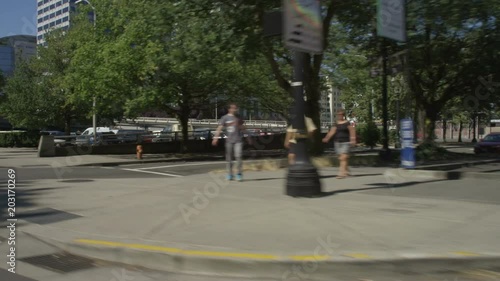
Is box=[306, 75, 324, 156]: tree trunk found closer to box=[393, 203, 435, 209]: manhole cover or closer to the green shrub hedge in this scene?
box=[393, 203, 435, 209]: manhole cover

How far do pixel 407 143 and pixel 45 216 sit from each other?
8.99m

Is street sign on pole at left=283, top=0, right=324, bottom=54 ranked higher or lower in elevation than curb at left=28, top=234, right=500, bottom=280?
higher

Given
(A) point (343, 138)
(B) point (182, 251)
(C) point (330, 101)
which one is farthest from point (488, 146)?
(B) point (182, 251)

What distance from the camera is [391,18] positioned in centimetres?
1320

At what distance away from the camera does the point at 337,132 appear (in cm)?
1245

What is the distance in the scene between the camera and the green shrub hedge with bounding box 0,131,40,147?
131ft

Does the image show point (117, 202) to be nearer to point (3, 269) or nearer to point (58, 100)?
point (3, 269)

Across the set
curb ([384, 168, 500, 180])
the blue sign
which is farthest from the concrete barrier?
curb ([384, 168, 500, 180])

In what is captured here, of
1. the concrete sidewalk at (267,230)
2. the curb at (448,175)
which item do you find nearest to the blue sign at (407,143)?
the curb at (448,175)

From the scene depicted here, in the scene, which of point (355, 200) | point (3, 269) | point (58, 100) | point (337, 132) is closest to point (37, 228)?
point (3, 269)

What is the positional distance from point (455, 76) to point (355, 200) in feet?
66.3

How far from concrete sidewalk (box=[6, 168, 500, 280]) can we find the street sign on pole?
2812 mm

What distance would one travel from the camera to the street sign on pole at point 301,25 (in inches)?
362

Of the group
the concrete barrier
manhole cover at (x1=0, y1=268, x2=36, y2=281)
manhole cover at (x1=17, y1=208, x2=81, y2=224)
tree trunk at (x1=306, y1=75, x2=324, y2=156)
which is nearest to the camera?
manhole cover at (x1=0, y1=268, x2=36, y2=281)
